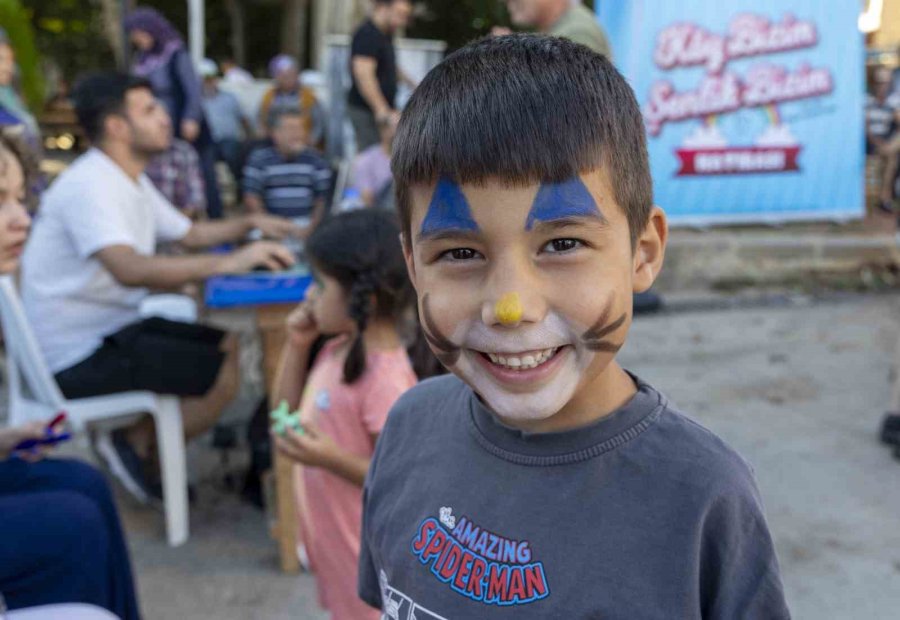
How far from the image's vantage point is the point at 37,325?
3.31m

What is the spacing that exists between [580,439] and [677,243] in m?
6.21

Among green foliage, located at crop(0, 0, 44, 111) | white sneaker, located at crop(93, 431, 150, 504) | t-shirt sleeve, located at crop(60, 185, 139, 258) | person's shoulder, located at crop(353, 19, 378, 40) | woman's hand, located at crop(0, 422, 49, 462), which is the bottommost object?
white sneaker, located at crop(93, 431, 150, 504)

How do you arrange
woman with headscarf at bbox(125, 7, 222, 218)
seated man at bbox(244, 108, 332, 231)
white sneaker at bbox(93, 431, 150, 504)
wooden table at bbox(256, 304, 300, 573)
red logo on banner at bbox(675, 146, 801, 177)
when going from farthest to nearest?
red logo on banner at bbox(675, 146, 801, 177)
woman with headscarf at bbox(125, 7, 222, 218)
seated man at bbox(244, 108, 332, 231)
white sneaker at bbox(93, 431, 150, 504)
wooden table at bbox(256, 304, 300, 573)

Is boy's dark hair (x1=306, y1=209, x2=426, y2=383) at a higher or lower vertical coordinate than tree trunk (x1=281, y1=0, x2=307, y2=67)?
lower

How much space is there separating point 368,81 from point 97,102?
2.22 meters

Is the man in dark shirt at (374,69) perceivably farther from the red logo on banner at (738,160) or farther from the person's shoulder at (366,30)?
the red logo on banner at (738,160)

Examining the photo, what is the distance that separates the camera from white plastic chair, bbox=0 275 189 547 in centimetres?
301

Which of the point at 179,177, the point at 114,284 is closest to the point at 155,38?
the point at 179,177

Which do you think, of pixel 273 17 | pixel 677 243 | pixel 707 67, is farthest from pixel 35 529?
pixel 273 17

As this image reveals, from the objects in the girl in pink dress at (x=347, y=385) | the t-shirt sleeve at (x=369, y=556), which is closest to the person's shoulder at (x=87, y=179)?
the girl in pink dress at (x=347, y=385)

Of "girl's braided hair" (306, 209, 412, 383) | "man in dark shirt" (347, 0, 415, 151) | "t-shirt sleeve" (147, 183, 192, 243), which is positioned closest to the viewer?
"girl's braided hair" (306, 209, 412, 383)

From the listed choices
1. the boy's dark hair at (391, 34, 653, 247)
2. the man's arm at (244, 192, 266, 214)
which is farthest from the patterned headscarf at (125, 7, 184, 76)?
the boy's dark hair at (391, 34, 653, 247)

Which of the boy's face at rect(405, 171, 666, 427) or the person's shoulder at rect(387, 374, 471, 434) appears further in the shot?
the person's shoulder at rect(387, 374, 471, 434)

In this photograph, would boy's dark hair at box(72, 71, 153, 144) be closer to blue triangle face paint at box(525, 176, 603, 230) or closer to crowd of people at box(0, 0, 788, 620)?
crowd of people at box(0, 0, 788, 620)
